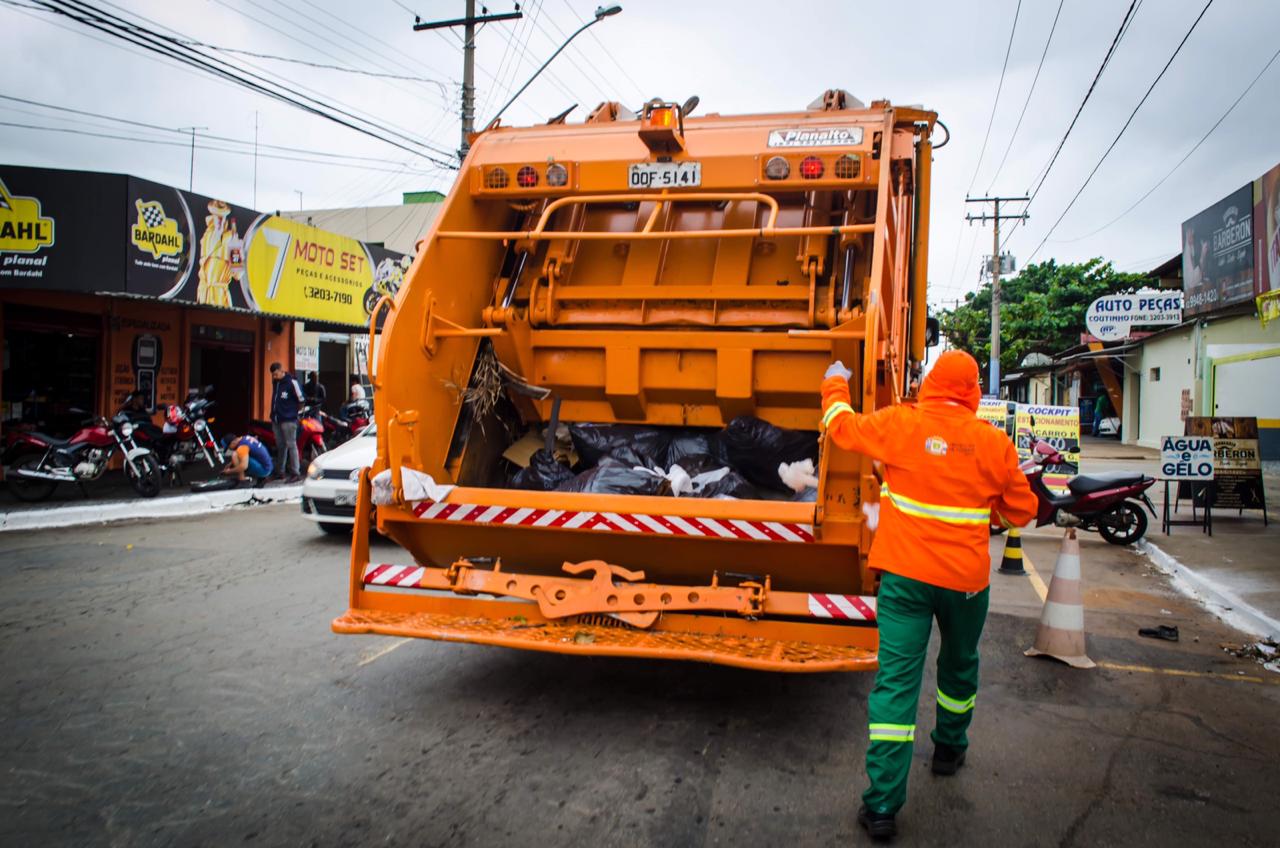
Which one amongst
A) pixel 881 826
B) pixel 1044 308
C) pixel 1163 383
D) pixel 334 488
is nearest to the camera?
pixel 881 826

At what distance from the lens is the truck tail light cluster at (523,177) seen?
15.0ft

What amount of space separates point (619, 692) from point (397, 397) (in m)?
1.73

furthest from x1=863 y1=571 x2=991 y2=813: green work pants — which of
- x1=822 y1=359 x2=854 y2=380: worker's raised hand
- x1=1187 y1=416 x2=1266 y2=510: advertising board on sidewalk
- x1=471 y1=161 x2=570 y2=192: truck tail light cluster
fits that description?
x1=1187 y1=416 x2=1266 y2=510: advertising board on sidewalk

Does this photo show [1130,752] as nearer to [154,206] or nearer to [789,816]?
[789,816]

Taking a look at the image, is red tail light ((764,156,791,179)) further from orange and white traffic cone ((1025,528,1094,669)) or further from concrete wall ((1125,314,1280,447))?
concrete wall ((1125,314,1280,447))

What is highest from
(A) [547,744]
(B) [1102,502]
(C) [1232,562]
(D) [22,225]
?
(D) [22,225]

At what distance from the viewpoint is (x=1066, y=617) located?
484cm

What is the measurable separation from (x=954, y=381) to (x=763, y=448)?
1531 millimetres

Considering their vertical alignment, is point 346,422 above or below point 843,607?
above

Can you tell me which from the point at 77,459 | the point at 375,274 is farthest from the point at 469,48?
the point at 77,459

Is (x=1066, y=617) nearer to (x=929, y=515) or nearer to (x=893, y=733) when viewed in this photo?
(x=929, y=515)

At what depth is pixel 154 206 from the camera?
10.8 metres

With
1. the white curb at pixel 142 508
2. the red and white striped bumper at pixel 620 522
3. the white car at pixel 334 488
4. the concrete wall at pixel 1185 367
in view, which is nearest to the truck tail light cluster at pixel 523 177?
the red and white striped bumper at pixel 620 522

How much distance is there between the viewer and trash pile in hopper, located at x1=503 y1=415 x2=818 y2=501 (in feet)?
14.3
